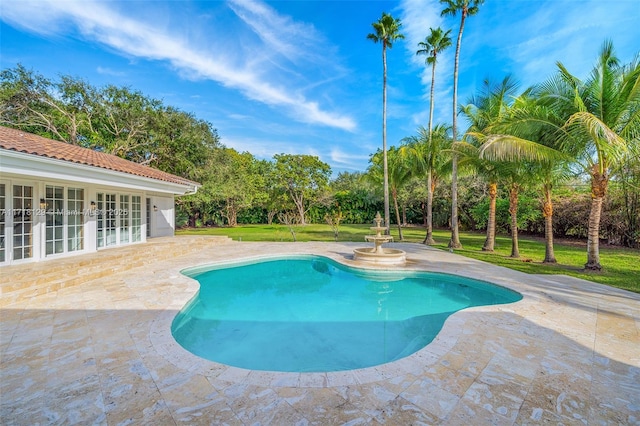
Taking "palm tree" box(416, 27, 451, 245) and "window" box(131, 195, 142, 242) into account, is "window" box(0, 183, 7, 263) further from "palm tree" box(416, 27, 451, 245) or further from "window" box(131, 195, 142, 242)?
"palm tree" box(416, 27, 451, 245)

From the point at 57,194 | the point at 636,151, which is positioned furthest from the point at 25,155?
the point at 636,151

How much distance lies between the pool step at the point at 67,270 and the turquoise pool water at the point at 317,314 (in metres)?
2.14

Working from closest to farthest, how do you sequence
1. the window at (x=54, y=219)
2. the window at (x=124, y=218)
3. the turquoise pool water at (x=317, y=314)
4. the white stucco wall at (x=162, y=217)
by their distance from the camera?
1. the turquoise pool water at (x=317, y=314)
2. the window at (x=54, y=219)
3. the window at (x=124, y=218)
4. the white stucco wall at (x=162, y=217)

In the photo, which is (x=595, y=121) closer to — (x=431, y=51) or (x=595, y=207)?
(x=595, y=207)

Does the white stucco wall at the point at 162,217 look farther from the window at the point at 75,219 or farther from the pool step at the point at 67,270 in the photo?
the window at the point at 75,219

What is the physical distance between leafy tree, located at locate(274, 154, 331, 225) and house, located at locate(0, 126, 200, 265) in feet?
60.4

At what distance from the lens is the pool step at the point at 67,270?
618 centimetres

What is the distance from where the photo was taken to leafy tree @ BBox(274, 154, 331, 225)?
30797 mm

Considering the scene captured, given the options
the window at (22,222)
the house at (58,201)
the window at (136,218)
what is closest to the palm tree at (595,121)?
the house at (58,201)

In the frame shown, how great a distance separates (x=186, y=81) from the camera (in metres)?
21.0

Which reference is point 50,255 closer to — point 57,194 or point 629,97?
point 57,194

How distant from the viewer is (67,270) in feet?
24.5

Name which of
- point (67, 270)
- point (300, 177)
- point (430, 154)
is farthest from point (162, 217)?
point (300, 177)

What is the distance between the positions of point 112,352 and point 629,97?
13.4 metres
